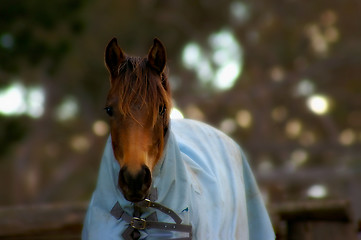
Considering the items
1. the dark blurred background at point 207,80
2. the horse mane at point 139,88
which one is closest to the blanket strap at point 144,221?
the horse mane at point 139,88

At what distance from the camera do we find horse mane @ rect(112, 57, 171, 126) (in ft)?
10.4

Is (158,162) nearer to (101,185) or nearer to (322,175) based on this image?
(101,185)

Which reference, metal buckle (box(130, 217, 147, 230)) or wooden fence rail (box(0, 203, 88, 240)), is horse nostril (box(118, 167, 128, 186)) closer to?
metal buckle (box(130, 217, 147, 230))

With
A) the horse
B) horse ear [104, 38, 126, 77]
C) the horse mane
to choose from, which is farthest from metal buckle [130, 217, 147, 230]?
horse ear [104, 38, 126, 77]

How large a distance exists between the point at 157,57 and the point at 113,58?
0.20 metres

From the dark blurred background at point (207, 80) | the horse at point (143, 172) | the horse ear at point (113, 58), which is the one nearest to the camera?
the horse at point (143, 172)

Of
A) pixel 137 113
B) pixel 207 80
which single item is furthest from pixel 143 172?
pixel 207 80

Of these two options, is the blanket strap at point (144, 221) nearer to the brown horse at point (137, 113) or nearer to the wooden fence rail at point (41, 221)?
the brown horse at point (137, 113)

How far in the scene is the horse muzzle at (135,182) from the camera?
116 inches

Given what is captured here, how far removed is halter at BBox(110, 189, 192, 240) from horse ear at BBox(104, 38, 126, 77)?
0.61 metres

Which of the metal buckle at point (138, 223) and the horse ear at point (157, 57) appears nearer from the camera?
the metal buckle at point (138, 223)

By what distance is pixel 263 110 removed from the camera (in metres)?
22.4

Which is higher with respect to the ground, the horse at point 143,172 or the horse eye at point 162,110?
the horse eye at point 162,110

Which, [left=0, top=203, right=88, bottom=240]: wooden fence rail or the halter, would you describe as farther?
[left=0, top=203, right=88, bottom=240]: wooden fence rail
